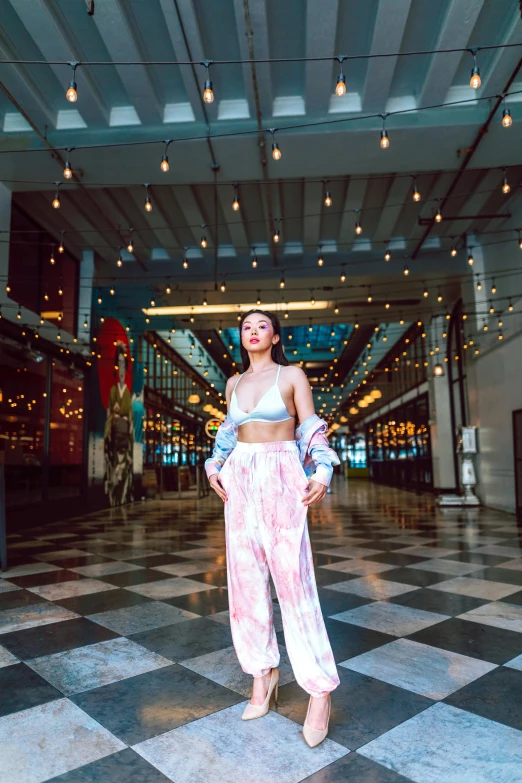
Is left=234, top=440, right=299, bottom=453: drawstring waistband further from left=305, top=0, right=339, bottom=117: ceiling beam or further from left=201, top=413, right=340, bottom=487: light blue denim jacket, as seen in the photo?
left=305, top=0, right=339, bottom=117: ceiling beam

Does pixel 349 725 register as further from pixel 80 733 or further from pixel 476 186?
pixel 476 186

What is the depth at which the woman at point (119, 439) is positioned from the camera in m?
11.1

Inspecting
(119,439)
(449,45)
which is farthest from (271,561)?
(119,439)

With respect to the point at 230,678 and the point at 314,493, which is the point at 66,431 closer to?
the point at 230,678

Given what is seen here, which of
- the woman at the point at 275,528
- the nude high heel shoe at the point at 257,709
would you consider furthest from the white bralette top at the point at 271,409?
the nude high heel shoe at the point at 257,709

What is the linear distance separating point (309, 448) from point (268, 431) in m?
0.16

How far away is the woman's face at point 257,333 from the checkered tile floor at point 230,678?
1.32 metres

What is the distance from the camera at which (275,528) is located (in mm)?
1829

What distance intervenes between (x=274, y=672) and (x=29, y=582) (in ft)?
9.27

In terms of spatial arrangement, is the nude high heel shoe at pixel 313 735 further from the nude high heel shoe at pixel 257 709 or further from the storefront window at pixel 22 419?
the storefront window at pixel 22 419

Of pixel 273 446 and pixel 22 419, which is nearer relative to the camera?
pixel 273 446

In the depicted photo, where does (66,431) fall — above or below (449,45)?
below

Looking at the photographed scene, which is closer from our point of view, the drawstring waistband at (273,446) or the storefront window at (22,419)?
the drawstring waistband at (273,446)

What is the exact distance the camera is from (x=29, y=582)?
160 inches
